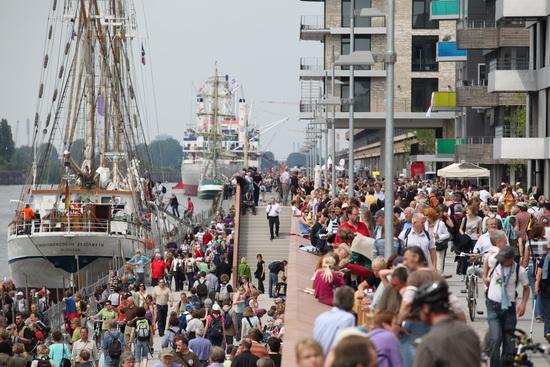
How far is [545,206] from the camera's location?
25000 millimetres

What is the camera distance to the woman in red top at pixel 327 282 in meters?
18.5

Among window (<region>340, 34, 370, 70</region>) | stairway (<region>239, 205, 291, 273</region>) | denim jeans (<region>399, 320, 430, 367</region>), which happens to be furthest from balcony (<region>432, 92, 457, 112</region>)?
denim jeans (<region>399, 320, 430, 367</region>)

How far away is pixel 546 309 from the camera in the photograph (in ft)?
58.0

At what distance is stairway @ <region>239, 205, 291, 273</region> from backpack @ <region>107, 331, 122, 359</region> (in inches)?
835

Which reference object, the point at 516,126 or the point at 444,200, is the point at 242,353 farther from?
the point at 516,126

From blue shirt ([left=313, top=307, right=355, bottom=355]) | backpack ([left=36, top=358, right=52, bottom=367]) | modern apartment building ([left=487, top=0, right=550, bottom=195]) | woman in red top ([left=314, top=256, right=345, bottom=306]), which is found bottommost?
backpack ([left=36, top=358, right=52, bottom=367])

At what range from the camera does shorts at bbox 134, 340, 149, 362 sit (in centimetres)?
2594

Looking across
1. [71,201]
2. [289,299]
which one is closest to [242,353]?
[289,299]

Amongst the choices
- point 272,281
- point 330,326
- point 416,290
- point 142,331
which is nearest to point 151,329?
point 142,331

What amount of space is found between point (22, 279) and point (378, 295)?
159ft

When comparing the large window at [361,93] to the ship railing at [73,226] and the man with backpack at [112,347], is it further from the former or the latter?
the man with backpack at [112,347]

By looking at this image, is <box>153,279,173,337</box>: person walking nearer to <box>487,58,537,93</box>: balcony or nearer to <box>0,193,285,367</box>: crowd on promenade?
<box>0,193,285,367</box>: crowd on promenade

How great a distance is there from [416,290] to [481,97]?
50.3 meters

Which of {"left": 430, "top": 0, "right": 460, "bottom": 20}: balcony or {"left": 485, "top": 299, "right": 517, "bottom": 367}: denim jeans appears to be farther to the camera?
{"left": 430, "top": 0, "right": 460, "bottom": 20}: balcony
